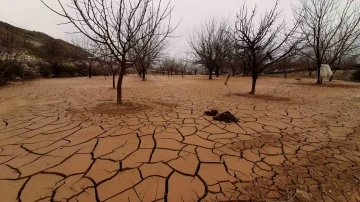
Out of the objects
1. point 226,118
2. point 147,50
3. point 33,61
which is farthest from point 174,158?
point 33,61

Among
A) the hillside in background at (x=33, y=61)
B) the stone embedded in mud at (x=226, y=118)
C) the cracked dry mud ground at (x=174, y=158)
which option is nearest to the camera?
the cracked dry mud ground at (x=174, y=158)

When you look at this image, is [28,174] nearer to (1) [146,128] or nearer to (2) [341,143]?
(1) [146,128]

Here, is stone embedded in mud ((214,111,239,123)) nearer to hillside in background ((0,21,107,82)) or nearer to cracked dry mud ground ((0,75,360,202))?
cracked dry mud ground ((0,75,360,202))

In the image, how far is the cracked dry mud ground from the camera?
6.57 feet

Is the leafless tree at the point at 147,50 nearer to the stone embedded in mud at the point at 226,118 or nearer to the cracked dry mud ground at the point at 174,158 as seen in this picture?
the cracked dry mud ground at the point at 174,158

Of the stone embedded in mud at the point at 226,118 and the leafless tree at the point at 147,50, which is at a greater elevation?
the leafless tree at the point at 147,50

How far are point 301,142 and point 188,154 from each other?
1993 millimetres

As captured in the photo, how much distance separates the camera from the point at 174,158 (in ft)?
8.69

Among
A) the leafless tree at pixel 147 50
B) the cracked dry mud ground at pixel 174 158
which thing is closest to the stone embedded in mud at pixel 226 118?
the cracked dry mud ground at pixel 174 158

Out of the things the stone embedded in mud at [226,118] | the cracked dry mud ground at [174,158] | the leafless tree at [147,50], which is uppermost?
the leafless tree at [147,50]

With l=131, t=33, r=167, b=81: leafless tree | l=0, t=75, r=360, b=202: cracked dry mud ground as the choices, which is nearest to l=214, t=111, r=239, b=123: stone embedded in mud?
l=0, t=75, r=360, b=202: cracked dry mud ground

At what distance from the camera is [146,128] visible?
3736 mm

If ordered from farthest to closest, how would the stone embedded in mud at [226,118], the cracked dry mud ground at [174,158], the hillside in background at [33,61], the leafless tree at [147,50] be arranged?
the hillside in background at [33,61], the leafless tree at [147,50], the stone embedded in mud at [226,118], the cracked dry mud ground at [174,158]

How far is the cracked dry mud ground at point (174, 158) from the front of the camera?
2.00 metres
